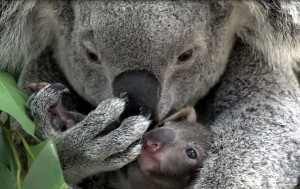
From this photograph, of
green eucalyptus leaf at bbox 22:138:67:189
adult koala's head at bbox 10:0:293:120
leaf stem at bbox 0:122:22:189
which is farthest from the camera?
adult koala's head at bbox 10:0:293:120

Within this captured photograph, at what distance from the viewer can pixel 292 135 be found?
11.2 ft

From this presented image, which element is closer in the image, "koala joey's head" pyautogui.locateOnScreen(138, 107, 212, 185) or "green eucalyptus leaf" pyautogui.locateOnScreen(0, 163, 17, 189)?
"green eucalyptus leaf" pyautogui.locateOnScreen(0, 163, 17, 189)

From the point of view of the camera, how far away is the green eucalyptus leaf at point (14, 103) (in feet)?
8.84

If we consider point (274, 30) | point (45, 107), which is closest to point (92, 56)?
point (45, 107)

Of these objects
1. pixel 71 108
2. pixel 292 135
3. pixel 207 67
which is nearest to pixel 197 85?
pixel 207 67

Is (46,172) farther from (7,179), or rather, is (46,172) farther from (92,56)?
(92,56)

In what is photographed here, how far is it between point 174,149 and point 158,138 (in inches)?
4.4

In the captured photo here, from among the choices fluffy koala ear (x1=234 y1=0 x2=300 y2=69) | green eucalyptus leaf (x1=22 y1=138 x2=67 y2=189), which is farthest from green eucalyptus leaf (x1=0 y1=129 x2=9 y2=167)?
fluffy koala ear (x1=234 y1=0 x2=300 y2=69)

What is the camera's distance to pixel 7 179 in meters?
2.77

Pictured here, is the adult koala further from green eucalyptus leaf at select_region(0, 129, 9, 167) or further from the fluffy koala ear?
green eucalyptus leaf at select_region(0, 129, 9, 167)

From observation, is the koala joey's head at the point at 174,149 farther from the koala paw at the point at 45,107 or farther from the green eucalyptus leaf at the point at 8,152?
the green eucalyptus leaf at the point at 8,152

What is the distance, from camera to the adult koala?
115 inches

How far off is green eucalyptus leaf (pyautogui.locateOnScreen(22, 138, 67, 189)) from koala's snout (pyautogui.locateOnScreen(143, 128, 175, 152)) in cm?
69

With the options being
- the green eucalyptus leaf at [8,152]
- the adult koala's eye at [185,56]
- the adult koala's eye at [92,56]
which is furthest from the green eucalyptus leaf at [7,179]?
the adult koala's eye at [185,56]
